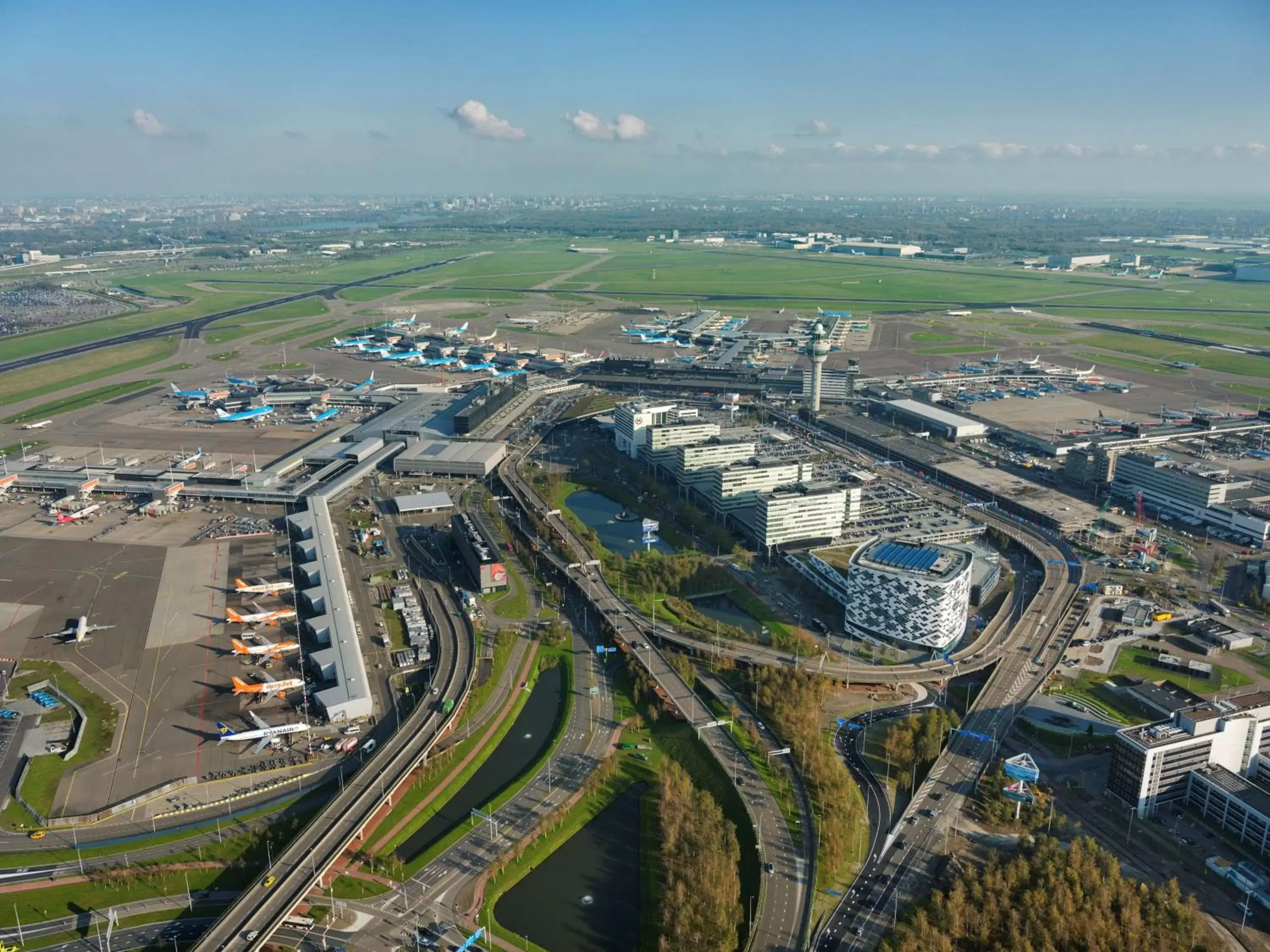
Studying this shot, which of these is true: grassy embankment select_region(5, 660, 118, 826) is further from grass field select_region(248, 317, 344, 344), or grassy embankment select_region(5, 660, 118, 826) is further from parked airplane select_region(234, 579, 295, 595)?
grass field select_region(248, 317, 344, 344)

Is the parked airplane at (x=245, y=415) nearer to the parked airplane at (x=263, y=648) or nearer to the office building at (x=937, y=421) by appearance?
the parked airplane at (x=263, y=648)

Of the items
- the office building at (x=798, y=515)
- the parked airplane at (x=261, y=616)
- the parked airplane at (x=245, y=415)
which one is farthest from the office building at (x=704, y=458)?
the parked airplane at (x=245, y=415)

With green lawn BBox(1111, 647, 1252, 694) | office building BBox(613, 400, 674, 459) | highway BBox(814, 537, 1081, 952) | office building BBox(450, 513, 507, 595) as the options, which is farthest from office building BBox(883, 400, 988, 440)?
office building BBox(450, 513, 507, 595)

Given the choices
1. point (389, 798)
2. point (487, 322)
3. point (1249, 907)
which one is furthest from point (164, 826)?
point (487, 322)

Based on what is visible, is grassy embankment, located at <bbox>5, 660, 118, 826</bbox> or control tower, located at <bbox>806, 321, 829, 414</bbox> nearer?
grassy embankment, located at <bbox>5, 660, 118, 826</bbox>

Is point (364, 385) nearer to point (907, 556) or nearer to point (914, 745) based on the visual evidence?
point (907, 556)

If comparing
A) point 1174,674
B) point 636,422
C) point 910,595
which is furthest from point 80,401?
point 1174,674

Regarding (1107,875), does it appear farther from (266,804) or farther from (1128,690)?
(266,804)
